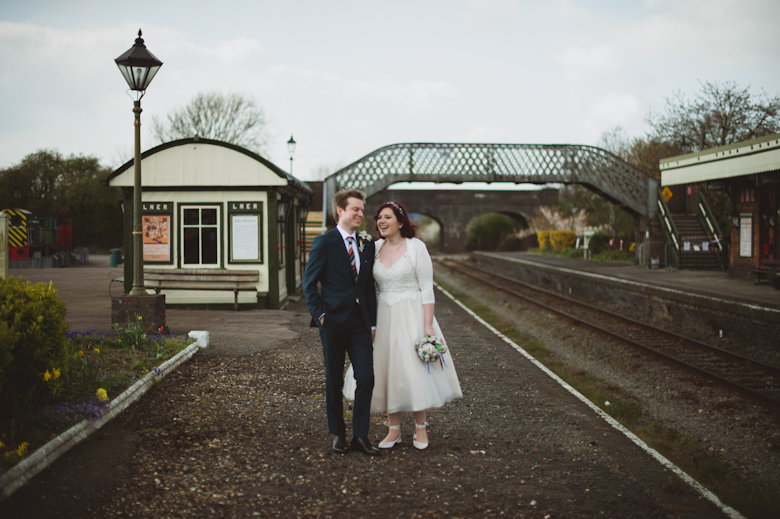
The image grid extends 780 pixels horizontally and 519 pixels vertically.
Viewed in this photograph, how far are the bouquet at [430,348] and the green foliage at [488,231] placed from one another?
4659cm

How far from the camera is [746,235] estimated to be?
707 inches

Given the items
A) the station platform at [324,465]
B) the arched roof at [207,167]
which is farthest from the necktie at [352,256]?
the arched roof at [207,167]

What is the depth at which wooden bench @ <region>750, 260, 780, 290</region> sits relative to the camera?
45.6 ft

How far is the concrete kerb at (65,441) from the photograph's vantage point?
3471 mm

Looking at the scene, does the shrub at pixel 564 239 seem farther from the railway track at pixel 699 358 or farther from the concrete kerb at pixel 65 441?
the concrete kerb at pixel 65 441

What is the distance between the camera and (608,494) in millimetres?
3859

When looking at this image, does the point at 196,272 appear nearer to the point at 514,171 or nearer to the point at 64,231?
the point at 514,171

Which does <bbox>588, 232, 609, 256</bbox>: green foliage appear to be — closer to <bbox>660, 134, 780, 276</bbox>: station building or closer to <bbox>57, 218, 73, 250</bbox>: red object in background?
<bbox>660, 134, 780, 276</bbox>: station building

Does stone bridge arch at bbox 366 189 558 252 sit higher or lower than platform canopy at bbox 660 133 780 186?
higher

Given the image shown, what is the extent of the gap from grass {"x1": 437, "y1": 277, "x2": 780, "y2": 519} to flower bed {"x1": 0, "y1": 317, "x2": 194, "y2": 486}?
13.7ft

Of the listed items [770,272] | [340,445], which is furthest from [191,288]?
[770,272]

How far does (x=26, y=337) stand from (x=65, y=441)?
0.77 meters

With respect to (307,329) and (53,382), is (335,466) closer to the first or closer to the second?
(53,382)

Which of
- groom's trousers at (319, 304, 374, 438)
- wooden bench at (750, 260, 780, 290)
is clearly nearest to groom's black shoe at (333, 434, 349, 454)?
groom's trousers at (319, 304, 374, 438)
